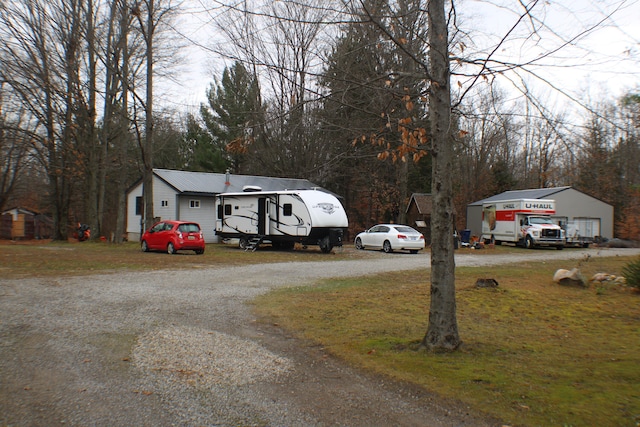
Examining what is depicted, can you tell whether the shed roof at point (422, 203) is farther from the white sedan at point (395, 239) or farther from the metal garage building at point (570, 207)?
the white sedan at point (395, 239)

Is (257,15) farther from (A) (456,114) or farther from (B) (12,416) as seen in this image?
(B) (12,416)

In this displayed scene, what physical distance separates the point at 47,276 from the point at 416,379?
1168 cm

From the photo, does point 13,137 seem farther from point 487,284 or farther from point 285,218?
point 487,284

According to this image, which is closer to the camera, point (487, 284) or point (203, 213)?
point (487, 284)

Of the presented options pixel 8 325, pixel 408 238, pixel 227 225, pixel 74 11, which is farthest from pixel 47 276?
pixel 74 11

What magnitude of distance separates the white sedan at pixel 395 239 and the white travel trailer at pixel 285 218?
8.73 ft

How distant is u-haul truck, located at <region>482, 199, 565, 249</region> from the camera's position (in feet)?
103

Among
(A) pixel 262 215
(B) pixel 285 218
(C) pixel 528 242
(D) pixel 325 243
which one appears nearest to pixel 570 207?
(C) pixel 528 242

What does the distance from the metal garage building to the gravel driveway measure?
31805 mm

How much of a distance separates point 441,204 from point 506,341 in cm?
229

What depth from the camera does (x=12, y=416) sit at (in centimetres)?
418

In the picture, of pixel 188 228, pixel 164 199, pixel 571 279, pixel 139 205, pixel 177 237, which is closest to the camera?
pixel 571 279

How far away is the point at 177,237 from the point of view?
22406 millimetres

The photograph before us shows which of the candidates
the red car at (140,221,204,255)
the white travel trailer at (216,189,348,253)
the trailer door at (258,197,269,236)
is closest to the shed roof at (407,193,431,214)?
the white travel trailer at (216,189,348,253)
